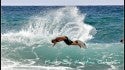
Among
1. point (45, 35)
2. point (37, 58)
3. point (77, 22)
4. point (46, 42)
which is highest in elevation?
point (77, 22)

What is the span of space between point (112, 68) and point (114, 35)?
16.9m

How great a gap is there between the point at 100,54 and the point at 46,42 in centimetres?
466

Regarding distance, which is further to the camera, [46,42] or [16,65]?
[46,42]

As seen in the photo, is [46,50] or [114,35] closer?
[46,50]

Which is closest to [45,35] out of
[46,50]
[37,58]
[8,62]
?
[46,50]

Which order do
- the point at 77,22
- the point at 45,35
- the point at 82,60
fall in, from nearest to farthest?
1. the point at 82,60
2. the point at 45,35
3. the point at 77,22

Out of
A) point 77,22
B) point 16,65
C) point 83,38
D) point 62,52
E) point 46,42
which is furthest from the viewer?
point 77,22

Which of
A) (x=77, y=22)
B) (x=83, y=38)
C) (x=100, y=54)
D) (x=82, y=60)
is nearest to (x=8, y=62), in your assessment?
(x=82, y=60)

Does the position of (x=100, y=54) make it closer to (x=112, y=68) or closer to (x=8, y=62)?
(x=112, y=68)

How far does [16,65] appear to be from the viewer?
18.7m

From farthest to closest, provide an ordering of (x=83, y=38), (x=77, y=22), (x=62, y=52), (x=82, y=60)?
(x=77, y=22)
(x=83, y=38)
(x=62, y=52)
(x=82, y=60)

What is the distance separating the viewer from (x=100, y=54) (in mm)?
21875

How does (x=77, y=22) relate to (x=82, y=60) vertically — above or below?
above

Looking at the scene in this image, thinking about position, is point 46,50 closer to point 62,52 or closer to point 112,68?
point 62,52
